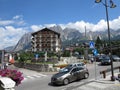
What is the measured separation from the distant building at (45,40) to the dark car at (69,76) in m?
115

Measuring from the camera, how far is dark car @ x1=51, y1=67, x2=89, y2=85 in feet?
75.6

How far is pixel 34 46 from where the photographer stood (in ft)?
463

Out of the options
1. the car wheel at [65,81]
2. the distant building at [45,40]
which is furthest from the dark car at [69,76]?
the distant building at [45,40]

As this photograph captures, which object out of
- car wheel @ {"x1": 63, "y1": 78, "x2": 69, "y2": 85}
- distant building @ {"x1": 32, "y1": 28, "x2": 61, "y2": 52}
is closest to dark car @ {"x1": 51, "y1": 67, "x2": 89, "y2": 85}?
car wheel @ {"x1": 63, "y1": 78, "x2": 69, "y2": 85}

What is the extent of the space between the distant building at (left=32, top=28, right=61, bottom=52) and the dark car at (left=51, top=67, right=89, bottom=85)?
11511 centimetres

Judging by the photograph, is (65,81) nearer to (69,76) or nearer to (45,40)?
(69,76)

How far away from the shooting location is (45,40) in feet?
470

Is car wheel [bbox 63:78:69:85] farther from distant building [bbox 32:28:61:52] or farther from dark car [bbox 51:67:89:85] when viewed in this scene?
→ distant building [bbox 32:28:61:52]

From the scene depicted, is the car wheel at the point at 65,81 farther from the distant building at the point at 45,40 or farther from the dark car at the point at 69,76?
the distant building at the point at 45,40

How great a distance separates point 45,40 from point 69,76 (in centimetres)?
12024

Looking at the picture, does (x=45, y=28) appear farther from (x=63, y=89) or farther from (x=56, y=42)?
(x=63, y=89)

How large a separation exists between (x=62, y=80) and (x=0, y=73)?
1400 cm

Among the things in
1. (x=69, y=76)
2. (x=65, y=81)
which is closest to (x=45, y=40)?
(x=69, y=76)

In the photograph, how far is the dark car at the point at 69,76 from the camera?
23.0m
